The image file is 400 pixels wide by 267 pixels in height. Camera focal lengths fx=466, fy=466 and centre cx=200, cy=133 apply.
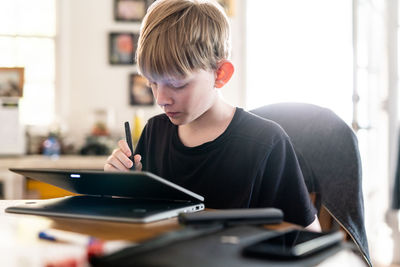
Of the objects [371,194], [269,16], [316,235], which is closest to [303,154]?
[316,235]

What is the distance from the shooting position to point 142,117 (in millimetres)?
3596

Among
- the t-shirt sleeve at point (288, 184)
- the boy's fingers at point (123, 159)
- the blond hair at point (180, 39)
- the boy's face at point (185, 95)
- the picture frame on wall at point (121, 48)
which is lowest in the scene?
the t-shirt sleeve at point (288, 184)

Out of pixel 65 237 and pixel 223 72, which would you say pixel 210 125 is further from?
pixel 65 237

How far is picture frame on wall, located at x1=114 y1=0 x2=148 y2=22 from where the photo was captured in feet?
11.8

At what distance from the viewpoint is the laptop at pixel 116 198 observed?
686 millimetres

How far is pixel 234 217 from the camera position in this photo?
60 centimetres

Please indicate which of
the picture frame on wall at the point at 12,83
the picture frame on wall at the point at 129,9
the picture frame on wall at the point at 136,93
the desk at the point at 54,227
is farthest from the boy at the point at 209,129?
the picture frame on wall at the point at 12,83

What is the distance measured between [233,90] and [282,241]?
313 centimetres

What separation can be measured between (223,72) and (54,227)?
598mm

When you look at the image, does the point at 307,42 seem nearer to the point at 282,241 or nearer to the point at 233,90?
the point at 233,90

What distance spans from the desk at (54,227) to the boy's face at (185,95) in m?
0.39

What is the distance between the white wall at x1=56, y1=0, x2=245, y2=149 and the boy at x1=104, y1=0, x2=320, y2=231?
8.36 feet

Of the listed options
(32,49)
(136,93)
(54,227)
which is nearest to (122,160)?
(54,227)

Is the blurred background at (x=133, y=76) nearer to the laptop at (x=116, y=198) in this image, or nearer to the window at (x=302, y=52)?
the window at (x=302, y=52)
